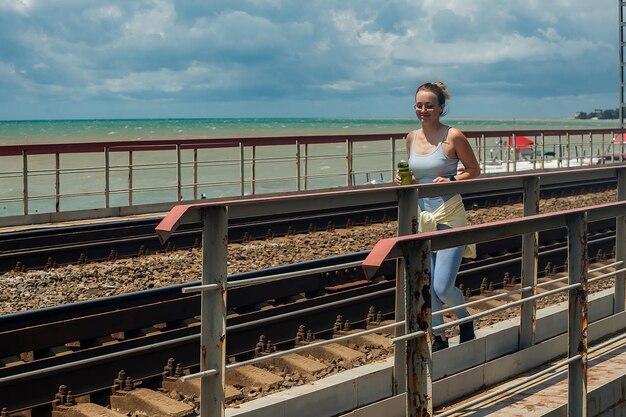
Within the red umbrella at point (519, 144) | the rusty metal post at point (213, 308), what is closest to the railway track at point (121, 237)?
the rusty metal post at point (213, 308)

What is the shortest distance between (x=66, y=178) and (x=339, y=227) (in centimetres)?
3382

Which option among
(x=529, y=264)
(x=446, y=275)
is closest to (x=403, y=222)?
(x=446, y=275)

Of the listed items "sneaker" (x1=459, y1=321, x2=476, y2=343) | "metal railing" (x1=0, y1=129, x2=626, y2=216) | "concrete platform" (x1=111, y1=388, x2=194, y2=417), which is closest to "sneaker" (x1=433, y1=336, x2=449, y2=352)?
"sneaker" (x1=459, y1=321, x2=476, y2=343)

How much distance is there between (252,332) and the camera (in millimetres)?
7039

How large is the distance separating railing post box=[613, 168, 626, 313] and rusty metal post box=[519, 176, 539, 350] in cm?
54

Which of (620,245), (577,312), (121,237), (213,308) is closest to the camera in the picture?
(213,308)

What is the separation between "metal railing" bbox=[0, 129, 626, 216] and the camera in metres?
16.4

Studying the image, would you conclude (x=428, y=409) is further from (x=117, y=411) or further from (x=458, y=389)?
(x=117, y=411)

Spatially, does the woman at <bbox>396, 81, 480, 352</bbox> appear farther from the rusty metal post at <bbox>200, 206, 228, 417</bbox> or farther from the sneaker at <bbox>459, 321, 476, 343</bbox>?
the rusty metal post at <bbox>200, 206, 228, 417</bbox>

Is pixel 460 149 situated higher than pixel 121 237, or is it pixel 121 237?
pixel 460 149

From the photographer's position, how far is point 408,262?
361cm

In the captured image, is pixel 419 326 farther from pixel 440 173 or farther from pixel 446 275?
pixel 440 173

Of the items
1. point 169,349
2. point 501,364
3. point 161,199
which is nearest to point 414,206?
point 501,364

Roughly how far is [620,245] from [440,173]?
1.53m
